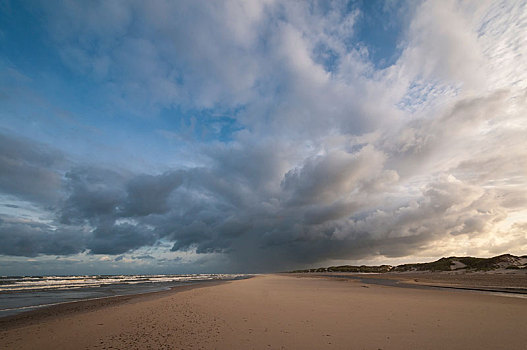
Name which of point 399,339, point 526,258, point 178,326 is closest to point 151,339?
point 178,326

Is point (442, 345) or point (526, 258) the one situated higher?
point (526, 258)

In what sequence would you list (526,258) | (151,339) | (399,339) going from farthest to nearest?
(526,258)
(151,339)
(399,339)

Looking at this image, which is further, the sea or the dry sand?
the sea

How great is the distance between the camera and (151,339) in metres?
9.96

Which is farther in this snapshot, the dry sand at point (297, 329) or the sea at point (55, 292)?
the sea at point (55, 292)

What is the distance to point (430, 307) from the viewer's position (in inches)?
591

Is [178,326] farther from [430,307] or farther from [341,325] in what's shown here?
[430,307]

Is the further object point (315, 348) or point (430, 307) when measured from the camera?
point (430, 307)

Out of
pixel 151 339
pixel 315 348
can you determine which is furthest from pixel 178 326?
pixel 315 348

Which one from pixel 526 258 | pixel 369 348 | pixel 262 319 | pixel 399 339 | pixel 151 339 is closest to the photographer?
pixel 369 348

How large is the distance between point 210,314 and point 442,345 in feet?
36.8

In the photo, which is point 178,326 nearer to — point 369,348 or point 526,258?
point 369,348

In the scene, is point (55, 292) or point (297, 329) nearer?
point (297, 329)

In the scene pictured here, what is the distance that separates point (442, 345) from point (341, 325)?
3.79 meters
